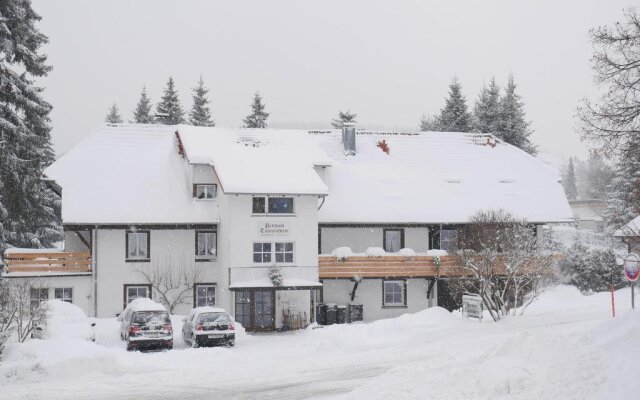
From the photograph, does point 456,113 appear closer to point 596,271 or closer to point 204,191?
point 596,271

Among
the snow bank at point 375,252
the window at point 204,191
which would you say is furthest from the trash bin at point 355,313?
the window at point 204,191

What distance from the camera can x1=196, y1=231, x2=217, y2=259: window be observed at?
35.9 meters

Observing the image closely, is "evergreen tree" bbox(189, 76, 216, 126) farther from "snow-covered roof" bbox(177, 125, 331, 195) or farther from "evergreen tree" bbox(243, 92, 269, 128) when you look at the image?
"snow-covered roof" bbox(177, 125, 331, 195)

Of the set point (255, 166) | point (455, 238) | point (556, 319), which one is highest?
point (255, 166)

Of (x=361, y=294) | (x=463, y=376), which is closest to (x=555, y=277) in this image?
(x=361, y=294)

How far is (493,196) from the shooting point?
40.4 metres

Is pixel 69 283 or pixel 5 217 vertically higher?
pixel 5 217

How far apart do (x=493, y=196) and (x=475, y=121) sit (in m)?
24.8

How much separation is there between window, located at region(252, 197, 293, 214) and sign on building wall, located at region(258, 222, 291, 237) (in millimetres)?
611

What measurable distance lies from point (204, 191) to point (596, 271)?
25.0 meters

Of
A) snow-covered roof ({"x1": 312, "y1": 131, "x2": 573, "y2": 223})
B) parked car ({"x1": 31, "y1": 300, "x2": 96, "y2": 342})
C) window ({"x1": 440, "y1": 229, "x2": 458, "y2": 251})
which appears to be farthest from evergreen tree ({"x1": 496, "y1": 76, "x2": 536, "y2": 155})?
parked car ({"x1": 31, "y1": 300, "x2": 96, "y2": 342})

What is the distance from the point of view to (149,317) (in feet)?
87.0

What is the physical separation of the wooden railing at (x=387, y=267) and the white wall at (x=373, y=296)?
5.12 ft

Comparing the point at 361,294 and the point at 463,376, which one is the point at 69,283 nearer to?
the point at 361,294
